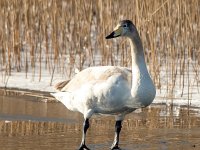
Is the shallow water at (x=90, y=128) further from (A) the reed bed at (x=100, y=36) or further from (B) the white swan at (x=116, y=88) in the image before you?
(A) the reed bed at (x=100, y=36)

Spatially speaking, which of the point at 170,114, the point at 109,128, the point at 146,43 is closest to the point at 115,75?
the point at 109,128

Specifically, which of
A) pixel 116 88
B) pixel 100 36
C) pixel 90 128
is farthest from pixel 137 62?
pixel 100 36

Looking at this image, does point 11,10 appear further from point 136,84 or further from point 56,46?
point 136,84

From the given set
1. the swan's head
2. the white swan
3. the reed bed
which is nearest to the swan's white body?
the white swan

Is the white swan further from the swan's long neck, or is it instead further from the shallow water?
the shallow water

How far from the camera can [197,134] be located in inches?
335

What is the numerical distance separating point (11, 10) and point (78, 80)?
557 centimetres

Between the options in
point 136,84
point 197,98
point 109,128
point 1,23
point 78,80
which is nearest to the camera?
point 136,84

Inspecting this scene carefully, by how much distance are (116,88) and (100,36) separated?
5275 millimetres

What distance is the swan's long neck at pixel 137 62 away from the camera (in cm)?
730

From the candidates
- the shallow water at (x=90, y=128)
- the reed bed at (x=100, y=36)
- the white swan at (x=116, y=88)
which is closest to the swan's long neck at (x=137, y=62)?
the white swan at (x=116, y=88)

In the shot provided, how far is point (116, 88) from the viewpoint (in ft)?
24.1

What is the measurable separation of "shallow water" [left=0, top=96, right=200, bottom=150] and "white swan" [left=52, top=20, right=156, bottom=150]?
313 millimetres

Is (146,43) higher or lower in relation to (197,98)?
higher
